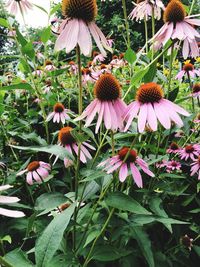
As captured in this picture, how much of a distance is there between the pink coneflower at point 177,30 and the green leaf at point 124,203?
1.31ft

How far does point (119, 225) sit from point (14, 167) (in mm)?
876

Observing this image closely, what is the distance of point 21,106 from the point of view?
91.8 inches

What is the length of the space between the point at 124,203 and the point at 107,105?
0.80 feet

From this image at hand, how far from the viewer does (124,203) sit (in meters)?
0.84

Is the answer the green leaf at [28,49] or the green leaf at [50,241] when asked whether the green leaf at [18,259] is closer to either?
the green leaf at [50,241]

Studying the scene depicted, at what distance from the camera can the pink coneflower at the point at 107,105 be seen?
34.2 inches

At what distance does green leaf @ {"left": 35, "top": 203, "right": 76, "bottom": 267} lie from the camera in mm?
697

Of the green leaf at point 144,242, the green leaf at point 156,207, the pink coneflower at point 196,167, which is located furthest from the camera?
the pink coneflower at point 196,167

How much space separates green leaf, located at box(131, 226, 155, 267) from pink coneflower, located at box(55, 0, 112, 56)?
477mm

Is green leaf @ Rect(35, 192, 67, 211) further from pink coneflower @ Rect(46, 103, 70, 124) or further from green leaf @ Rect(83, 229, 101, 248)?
pink coneflower @ Rect(46, 103, 70, 124)

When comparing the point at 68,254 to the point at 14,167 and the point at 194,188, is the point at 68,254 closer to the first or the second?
the point at 194,188

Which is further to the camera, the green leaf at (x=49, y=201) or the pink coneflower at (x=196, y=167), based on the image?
the pink coneflower at (x=196, y=167)

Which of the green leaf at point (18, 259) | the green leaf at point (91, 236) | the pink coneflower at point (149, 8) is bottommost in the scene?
the green leaf at point (91, 236)

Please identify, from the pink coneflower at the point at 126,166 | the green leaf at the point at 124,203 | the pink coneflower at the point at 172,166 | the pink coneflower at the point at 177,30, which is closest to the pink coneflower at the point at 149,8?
the pink coneflower at the point at 177,30
